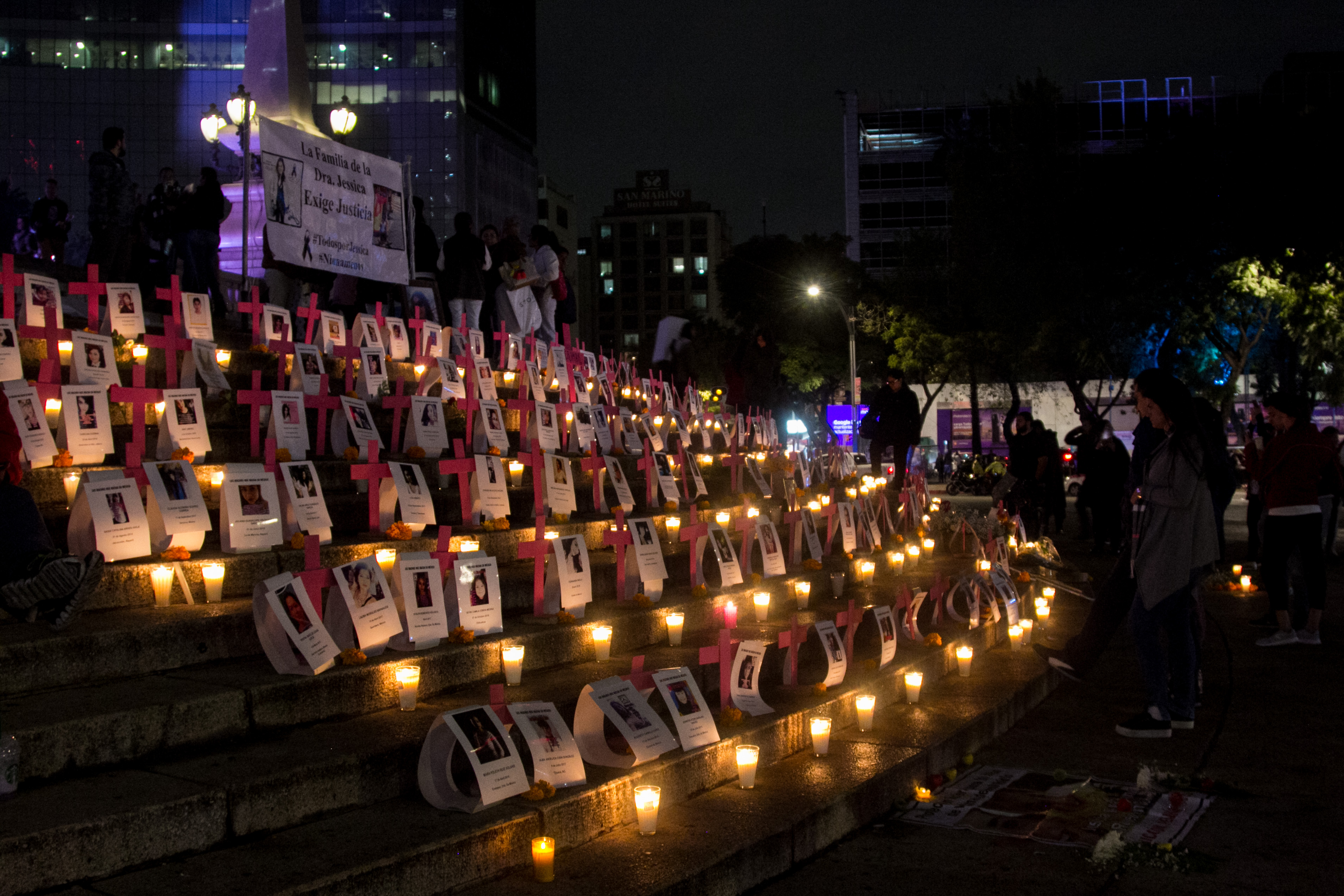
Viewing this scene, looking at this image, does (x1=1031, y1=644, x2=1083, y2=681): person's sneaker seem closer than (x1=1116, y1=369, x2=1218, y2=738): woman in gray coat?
No

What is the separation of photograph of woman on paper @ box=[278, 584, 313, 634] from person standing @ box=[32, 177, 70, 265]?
11.7 metres

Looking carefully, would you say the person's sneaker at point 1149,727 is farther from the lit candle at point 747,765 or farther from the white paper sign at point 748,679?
the lit candle at point 747,765

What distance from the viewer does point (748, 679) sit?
498 cm

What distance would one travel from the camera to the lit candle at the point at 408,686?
432cm

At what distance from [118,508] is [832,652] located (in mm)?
3197

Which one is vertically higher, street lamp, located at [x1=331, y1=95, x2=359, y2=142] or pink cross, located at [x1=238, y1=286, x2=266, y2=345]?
street lamp, located at [x1=331, y1=95, x2=359, y2=142]

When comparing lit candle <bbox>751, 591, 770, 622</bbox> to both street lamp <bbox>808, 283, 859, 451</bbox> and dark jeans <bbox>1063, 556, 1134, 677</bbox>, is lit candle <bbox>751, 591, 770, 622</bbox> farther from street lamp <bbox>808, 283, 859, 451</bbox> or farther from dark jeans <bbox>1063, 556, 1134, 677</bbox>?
street lamp <bbox>808, 283, 859, 451</bbox>

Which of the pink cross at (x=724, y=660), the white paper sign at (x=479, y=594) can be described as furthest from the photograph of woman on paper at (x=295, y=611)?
the pink cross at (x=724, y=660)

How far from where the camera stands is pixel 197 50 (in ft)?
215

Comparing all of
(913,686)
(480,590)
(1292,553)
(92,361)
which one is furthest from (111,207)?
(1292,553)

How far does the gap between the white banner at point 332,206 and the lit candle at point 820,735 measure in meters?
7.16

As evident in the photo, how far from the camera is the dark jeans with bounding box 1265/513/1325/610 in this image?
798 cm

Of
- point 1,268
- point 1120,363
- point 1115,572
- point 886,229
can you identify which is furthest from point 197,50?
point 1115,572

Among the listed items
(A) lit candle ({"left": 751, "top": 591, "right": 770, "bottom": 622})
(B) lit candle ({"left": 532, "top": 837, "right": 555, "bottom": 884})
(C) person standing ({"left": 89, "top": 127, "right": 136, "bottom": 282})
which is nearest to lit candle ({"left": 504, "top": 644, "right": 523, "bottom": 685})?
(B) lit candle ({"left": 532, "top": 837, "right": 555, "bottom": 884})
